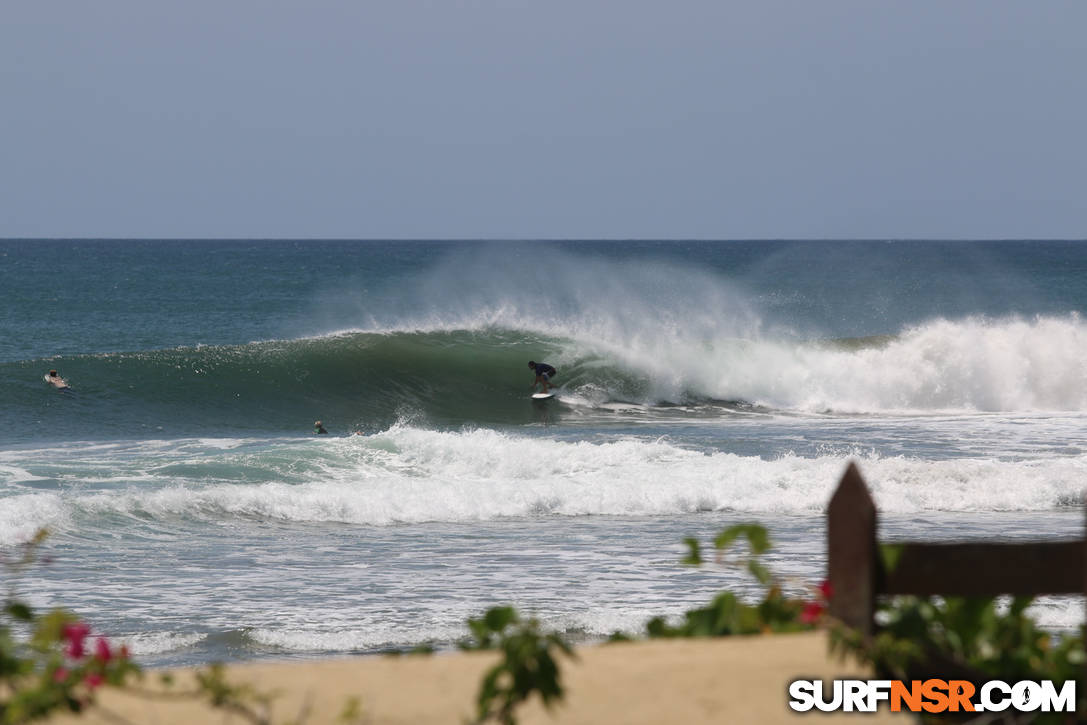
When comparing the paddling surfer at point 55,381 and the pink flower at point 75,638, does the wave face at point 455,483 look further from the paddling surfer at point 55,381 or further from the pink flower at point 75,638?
the pink flower at point 75,638

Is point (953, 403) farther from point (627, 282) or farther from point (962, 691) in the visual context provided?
point (627, 282)

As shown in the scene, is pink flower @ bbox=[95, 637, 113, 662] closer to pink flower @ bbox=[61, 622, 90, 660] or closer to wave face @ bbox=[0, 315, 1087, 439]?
pink flower @ bbox=[61, 622, 90, 660]

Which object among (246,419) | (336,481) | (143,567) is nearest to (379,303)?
(246,419)

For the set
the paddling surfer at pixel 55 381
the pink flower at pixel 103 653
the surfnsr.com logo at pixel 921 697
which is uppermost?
the paddling surfer at pixel 55 381

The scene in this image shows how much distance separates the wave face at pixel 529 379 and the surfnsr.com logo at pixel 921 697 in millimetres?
20788

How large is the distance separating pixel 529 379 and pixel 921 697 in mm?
25065

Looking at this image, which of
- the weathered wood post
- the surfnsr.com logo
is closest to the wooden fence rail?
the weathered wood post

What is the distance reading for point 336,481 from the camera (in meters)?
15.7

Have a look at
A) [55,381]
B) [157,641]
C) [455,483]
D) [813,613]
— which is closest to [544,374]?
[55,381]

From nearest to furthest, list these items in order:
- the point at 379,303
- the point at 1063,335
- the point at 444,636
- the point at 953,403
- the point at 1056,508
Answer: the point at 444,636 → the point at 1056,508 → the point at 953,403 → the point at 1063,335 → the point at 379,303

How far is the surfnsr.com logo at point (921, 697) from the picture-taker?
3465 millimetres

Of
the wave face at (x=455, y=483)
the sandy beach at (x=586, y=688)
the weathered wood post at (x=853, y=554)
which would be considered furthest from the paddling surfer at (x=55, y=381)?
the weathered wood post at (x=853, y=554)

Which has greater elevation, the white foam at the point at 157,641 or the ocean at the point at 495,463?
the ocean at the point at 495,463

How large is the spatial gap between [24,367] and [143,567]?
17762 mm
